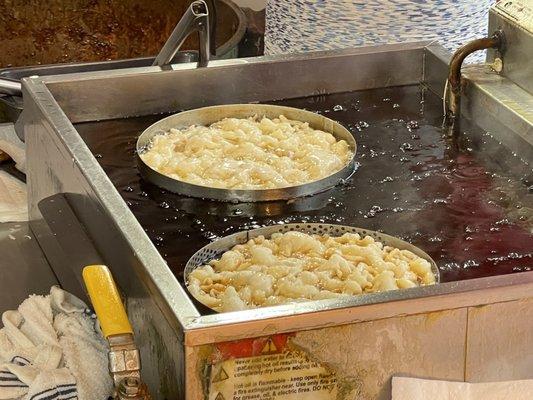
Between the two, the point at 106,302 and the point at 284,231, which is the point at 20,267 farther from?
the point at 106,302

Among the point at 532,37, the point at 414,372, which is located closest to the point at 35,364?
the point at 414,372

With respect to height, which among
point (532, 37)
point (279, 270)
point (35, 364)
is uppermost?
point (532, 37)

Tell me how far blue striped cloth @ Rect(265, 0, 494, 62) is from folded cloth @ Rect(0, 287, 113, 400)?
5.20ft

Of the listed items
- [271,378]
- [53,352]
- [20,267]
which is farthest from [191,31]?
[271,378]

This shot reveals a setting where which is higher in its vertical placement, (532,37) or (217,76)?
(532,37)

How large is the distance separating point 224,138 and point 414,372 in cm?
108

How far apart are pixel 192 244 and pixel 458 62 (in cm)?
96

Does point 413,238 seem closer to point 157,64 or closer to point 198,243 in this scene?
point 198,243

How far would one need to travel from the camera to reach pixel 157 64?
2.85 metres

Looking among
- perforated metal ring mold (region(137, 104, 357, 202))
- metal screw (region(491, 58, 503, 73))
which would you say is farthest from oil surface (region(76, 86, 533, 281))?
metal screw (region(491, 58, 503, 73))

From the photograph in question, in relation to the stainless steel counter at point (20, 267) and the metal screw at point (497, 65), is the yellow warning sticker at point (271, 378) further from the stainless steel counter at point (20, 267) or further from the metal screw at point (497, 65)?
the metal screw at point (497, 65)

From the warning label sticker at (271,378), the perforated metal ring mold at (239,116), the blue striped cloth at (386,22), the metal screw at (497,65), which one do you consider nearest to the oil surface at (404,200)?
the perforated metal ring mold at (239,116)

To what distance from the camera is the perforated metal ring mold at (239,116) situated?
2314mm

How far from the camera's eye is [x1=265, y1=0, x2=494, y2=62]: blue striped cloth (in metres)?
3.25
